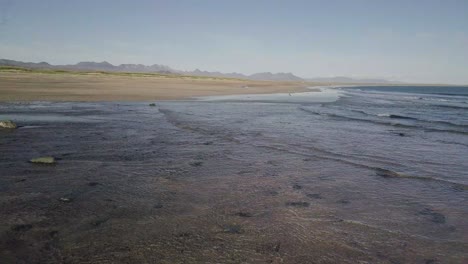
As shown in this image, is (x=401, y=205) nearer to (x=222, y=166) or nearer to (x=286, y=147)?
(x=222, y=166)

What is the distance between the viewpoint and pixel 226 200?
19.5 feet

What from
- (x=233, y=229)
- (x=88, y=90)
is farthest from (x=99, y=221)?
(x=88, y=90)

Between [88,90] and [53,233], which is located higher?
[88,90]

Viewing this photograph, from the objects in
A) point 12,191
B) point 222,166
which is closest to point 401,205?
point 222,166

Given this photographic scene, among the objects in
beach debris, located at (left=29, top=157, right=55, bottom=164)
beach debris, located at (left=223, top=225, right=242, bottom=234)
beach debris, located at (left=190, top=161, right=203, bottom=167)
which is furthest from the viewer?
beach debris, located at (left=190, top=161, right=203, bottom=167)

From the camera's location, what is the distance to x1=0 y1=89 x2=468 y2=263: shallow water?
13.8ft

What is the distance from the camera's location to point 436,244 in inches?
180

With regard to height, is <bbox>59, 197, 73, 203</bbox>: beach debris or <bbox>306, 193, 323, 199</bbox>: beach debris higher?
<bbox>59, 197, 73, 203</bbox>: beach debris

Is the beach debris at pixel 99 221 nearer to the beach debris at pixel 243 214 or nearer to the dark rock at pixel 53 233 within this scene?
the dark rock at pixel 53 233

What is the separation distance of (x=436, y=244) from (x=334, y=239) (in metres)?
1.39

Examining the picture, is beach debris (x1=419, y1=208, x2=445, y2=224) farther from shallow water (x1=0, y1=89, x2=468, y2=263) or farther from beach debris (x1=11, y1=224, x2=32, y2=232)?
beach debris (x1=11, y1=224, x2=32, y2=232)

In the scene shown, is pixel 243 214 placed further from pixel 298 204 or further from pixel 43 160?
pixel 43 160

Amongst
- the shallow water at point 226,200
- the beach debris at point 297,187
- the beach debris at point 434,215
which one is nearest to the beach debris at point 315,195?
the shallow water at point 226,200

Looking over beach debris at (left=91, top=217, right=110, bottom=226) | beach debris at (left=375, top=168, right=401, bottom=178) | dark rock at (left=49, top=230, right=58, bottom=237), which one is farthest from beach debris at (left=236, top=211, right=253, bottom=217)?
beach debris at (left=375, top=168, right=401, bottom=178)
